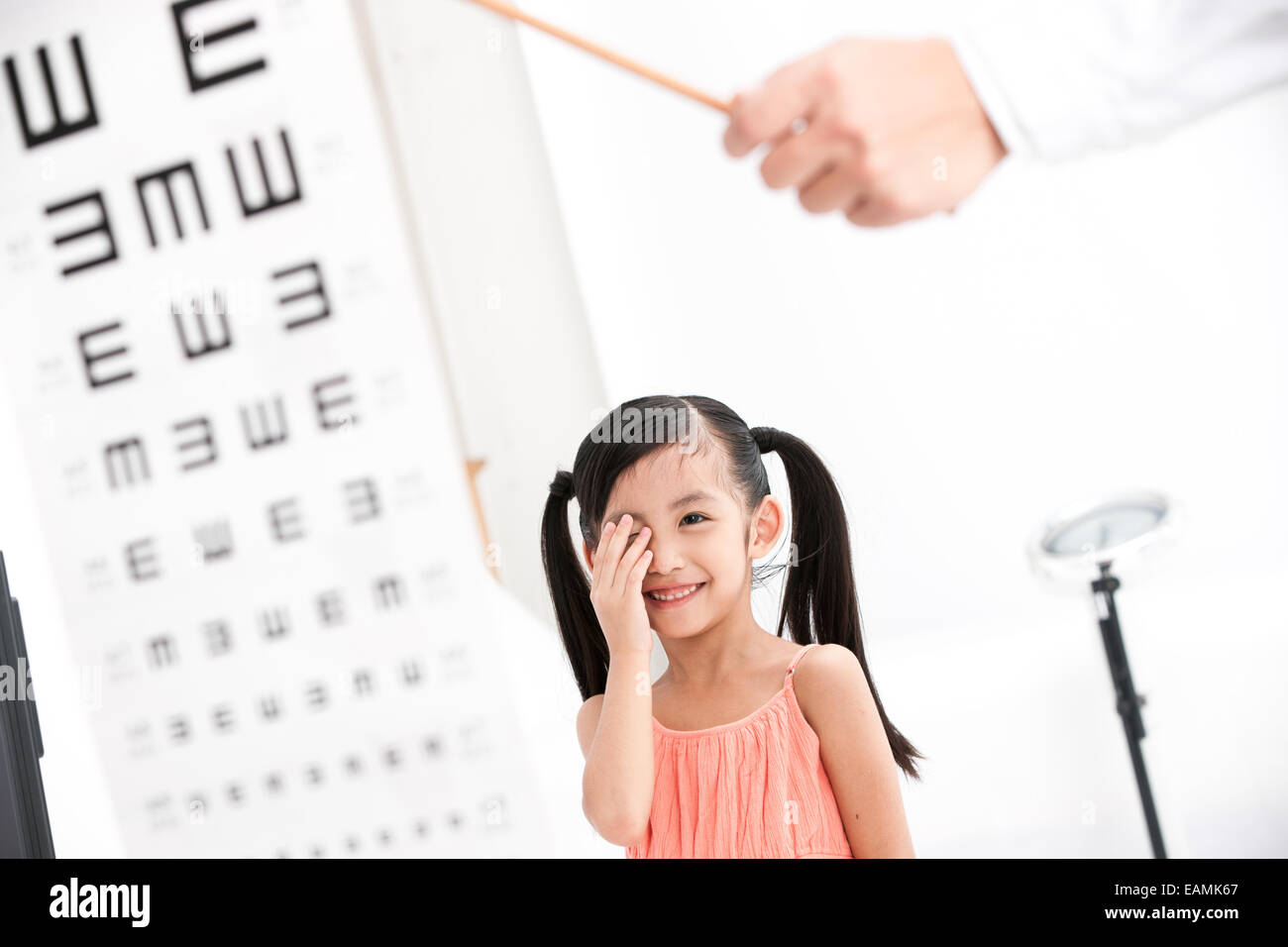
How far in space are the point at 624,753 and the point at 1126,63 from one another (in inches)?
23.2

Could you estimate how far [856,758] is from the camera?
0.66 metres

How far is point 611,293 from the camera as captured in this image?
4.29 ft

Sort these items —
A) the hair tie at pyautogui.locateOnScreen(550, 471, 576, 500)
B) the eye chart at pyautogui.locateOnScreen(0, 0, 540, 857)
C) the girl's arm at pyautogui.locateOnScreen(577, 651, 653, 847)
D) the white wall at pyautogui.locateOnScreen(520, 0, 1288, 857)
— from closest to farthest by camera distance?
the girl's arm at pyautogui.locateOnScreen(577, 651, 653, 847) < the hair tie at pyautogui.locateOnScreen(550, 471, 576, 500) < the white wall at pyautogui.locateOnScreen(520, 0, 1288, 857) < the eye chart at pyautogui.locateOnScreen(0, 0, 540, 857)

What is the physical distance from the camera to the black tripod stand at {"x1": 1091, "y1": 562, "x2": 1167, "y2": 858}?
3.08ft

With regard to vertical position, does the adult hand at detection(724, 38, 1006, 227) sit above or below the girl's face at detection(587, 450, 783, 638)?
above

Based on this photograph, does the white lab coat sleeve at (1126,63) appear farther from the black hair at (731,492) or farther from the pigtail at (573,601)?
the pigtail at (573,601)

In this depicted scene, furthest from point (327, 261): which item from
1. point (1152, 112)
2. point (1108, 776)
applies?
point (1108, 776)

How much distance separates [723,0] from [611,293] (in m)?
0.45

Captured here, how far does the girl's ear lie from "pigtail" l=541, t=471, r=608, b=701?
0.46 ft

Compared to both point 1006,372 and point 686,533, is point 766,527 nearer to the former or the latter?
point 686,533

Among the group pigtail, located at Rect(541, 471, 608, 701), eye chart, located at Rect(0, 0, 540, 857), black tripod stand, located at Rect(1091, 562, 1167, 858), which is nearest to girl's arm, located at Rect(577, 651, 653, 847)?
pigtail, located at Rect(541, 471, 608, 701)

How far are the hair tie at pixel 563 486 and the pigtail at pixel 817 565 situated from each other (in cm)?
14

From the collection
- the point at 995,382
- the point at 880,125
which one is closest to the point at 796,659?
the point at 880,125

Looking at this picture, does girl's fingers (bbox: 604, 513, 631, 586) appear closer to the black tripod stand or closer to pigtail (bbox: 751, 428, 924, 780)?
pigtail (bbox: 751, 428, 924, 780)
